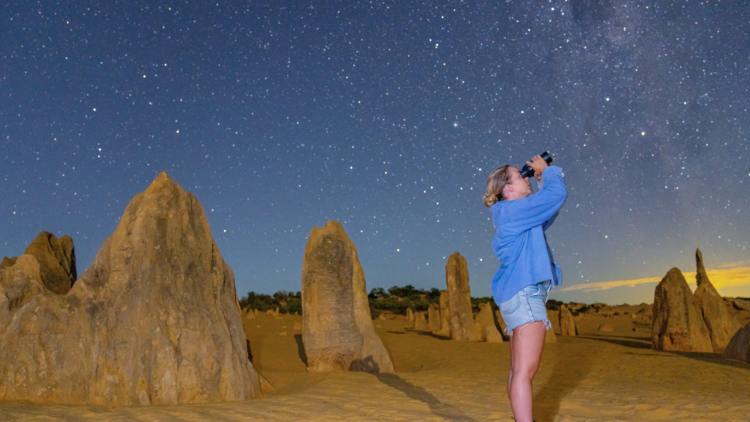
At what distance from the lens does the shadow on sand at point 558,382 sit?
6.35 metres

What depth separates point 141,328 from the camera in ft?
21.3

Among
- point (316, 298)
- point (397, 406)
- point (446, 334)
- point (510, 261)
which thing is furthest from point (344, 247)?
point (446, 334)

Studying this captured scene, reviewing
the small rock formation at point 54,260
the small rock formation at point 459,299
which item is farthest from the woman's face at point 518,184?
the small rock formation at point 459,299

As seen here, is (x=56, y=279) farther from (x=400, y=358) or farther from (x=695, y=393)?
(x=695, y=393)

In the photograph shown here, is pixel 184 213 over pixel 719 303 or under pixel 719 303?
over

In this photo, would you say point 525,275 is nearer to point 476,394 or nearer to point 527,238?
point 527,238

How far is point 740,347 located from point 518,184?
38.1ft

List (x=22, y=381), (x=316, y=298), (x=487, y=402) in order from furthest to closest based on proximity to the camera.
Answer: (x=316, y=298), (x=487, y=402), (x=22, y=381)

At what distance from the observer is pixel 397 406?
6.51 metres

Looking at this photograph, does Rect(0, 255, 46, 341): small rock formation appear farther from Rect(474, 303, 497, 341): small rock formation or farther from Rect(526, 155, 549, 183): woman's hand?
Rect(474, 303, 497, 341): small rock formation

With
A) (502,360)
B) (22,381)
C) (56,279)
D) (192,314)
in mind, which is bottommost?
(502,360)

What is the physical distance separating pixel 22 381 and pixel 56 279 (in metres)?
6.78

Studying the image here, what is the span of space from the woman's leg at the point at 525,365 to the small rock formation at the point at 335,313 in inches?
304

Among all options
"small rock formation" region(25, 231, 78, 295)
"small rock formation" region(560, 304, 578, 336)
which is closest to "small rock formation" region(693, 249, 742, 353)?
"small rock formation" region(560, 304, 578, 336)
